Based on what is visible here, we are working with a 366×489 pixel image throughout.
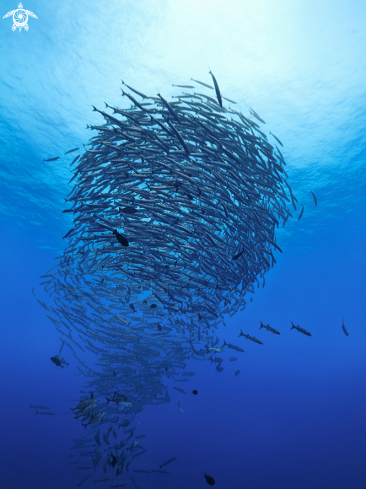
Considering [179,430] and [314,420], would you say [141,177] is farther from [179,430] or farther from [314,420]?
[314,420]

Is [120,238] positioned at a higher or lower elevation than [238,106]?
lower

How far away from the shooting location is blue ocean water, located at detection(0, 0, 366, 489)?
995cm

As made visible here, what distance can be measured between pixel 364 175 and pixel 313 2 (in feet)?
34.6

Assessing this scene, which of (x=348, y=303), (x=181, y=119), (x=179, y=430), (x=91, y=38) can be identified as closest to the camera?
(x=181, y=119)

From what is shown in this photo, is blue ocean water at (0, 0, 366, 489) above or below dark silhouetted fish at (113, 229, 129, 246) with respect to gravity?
above

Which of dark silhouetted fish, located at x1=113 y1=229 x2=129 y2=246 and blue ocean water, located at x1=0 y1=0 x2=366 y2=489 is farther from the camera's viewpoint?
blue ocean water, located at x1=0 y1=0 x2=366 y2=489

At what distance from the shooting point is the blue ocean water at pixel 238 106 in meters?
9.95

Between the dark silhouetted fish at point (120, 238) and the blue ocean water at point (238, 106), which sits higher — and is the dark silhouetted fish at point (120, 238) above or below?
below

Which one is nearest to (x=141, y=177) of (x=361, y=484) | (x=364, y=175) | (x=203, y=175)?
(x=203, y=175)

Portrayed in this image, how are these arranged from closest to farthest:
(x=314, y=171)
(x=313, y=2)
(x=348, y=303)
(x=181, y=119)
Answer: (x=181, y=119)
(x=313, y=2)
(x=314, y=171)
(x=348, y=303)

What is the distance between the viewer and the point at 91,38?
34.1 ft

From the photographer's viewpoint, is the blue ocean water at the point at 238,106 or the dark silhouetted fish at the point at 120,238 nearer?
the dark silhouetted fish at the point at 120,238

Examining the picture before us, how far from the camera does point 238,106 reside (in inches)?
488

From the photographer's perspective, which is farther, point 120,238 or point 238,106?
point 238,106
